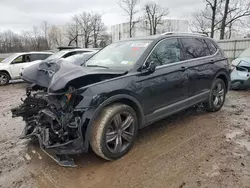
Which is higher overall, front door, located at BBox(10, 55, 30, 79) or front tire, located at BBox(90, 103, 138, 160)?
front door, located at BBox(10, 55, 30, 79)

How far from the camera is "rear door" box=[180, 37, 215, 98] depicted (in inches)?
166

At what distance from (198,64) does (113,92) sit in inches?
88.0

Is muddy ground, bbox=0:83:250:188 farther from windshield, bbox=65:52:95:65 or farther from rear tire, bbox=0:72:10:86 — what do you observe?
rear tire, bbox=0:72:10:86

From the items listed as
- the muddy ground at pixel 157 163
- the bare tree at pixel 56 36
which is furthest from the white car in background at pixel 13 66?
the bare tree at pixel 56 36

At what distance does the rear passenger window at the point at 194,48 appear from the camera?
14.0 feet

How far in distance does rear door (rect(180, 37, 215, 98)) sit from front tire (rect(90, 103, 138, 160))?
A: 1.61 m

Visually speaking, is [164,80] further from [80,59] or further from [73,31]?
[73,31]

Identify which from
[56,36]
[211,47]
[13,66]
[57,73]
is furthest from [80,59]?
[56,36]

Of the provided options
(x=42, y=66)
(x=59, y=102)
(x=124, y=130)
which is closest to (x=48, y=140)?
(x=59, y=102)

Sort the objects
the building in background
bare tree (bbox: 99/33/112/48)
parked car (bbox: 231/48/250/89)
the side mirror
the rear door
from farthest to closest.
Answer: bare tree (bbox: 99/33/112/48) < the building in background < parked car (bbox: 231/48/250/89) < the rear door < the side mirror

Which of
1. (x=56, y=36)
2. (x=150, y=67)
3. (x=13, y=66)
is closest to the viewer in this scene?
(x=150, y=67)

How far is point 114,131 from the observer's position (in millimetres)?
3086

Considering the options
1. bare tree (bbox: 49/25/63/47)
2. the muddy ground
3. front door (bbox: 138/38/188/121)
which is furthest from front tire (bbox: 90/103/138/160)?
bare tree (bbox: 49/25/63/47)

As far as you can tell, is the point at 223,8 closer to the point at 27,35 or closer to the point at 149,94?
the point at 149,94
